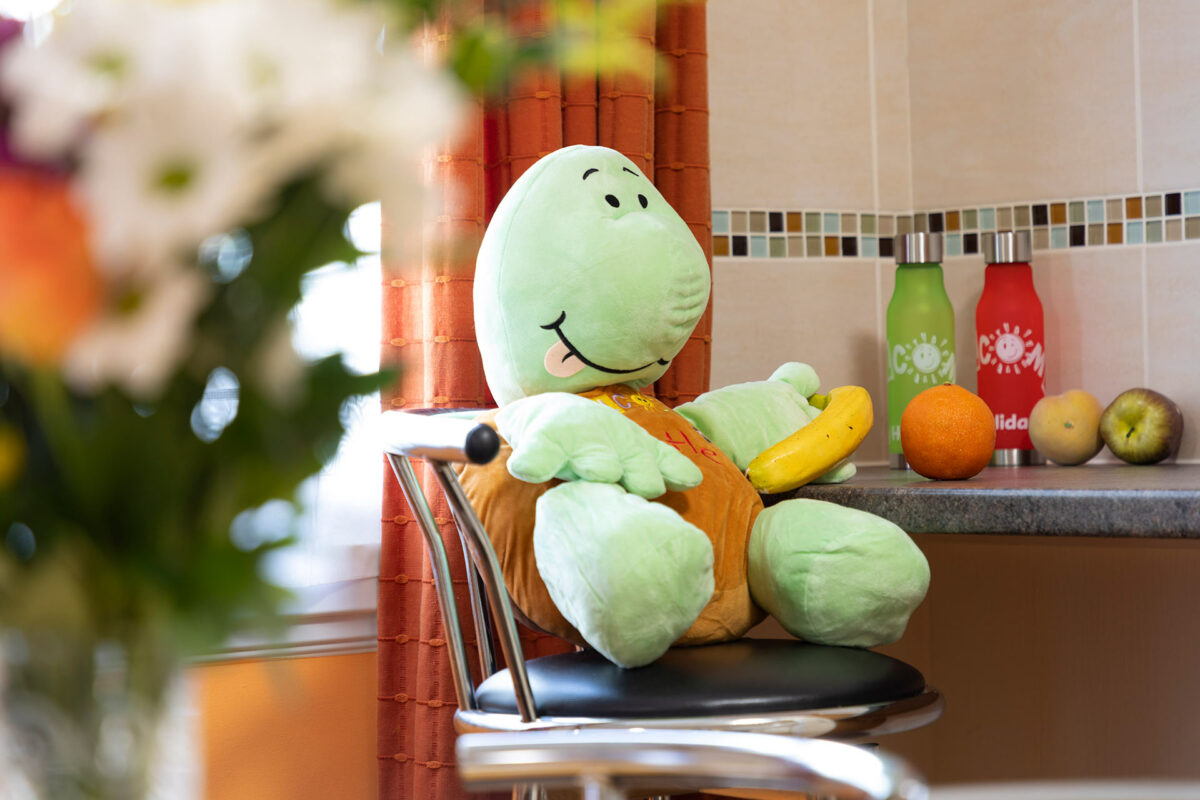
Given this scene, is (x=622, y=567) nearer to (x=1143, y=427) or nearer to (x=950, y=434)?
(x=950, y=434)

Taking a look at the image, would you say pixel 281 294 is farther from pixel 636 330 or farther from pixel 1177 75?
pixel 1177 75

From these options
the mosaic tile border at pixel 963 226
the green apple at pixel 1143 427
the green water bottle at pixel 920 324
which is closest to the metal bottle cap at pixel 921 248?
the green water bottle at pixel 920 324

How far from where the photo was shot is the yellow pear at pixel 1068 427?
1.79 metres

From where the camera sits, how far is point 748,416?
4.96 ft

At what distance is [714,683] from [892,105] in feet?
4.46

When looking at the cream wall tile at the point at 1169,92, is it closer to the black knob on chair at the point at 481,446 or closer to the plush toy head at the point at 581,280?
the plush toy head at the point at 581,280

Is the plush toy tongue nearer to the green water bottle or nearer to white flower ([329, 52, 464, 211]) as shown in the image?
the green water bottle

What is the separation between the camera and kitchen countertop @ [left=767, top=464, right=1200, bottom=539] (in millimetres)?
1196

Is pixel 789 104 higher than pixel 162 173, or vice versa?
pixel 789 104

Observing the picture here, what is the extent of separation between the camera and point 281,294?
0.99 feet

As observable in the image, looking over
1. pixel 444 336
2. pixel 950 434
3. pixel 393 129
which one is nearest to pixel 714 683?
pixel 950 434

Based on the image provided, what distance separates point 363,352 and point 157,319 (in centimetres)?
148

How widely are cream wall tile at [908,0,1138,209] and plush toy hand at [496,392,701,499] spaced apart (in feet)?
3.46

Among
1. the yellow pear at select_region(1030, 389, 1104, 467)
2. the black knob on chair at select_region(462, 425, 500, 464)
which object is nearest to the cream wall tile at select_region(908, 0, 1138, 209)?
the yellow pear at select_region(1030, 389, 1104, 467)
